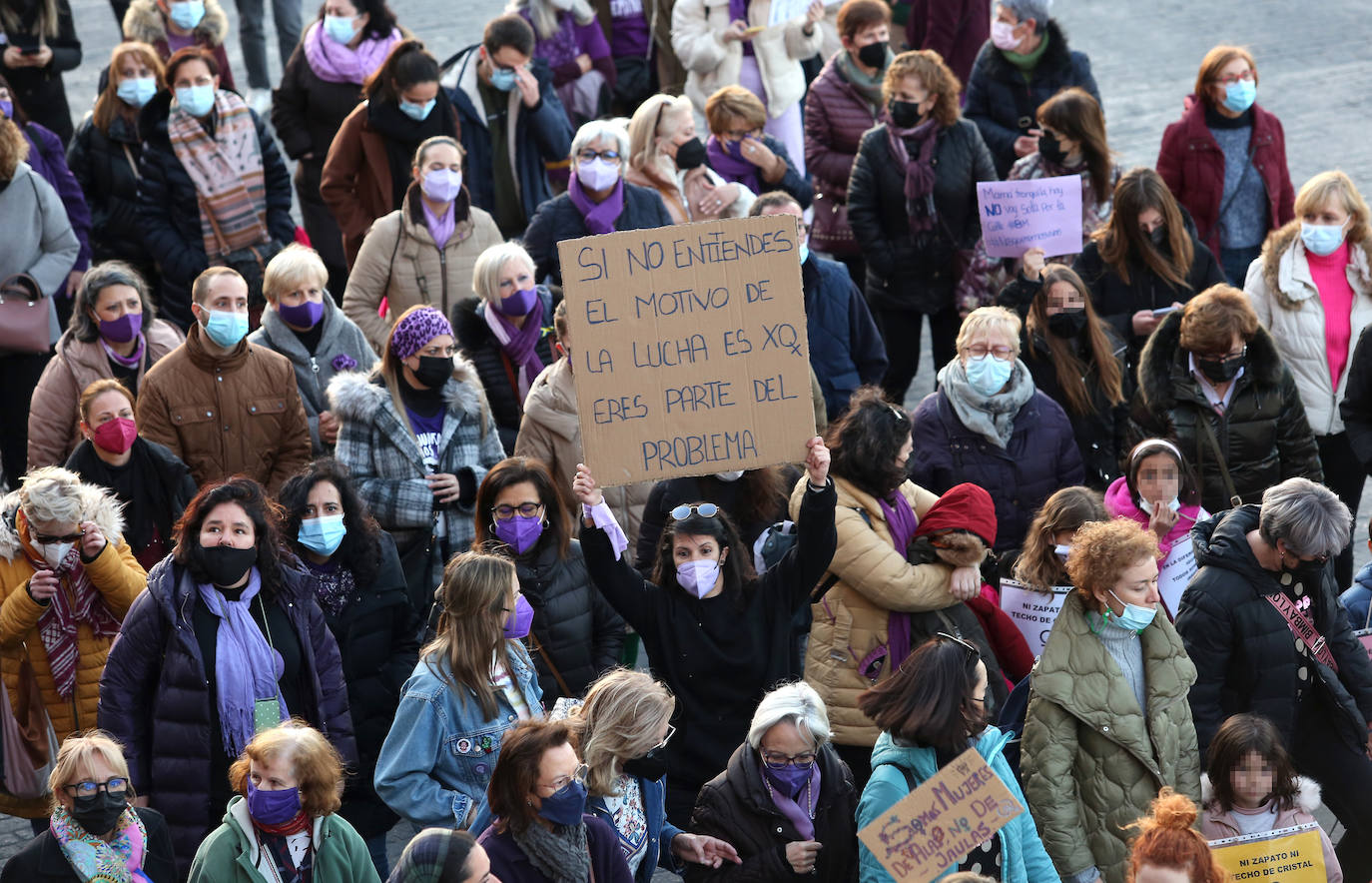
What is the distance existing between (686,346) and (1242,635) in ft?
7.48

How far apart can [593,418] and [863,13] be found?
5.63 metres

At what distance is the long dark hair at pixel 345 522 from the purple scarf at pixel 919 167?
13.4 feet

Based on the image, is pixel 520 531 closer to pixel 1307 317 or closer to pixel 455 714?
pixel 455 714

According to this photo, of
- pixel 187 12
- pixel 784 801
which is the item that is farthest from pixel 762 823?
pixel 187 12

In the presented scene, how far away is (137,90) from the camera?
10633mm

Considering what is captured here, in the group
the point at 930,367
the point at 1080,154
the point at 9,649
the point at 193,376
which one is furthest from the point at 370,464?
the point at 930,367

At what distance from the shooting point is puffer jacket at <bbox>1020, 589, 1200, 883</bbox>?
6.21 m

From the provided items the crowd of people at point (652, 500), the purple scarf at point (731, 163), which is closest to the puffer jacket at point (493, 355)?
the crowd of people at point (652, 500)

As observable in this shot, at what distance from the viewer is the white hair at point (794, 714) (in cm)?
575

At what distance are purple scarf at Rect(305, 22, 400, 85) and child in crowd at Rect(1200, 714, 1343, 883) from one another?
7187mm

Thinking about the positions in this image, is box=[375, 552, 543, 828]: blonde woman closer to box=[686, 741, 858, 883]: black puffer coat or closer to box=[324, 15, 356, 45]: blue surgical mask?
box=[686, 741, 858, 883]: black puffer coat

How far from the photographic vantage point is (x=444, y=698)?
6.09 m

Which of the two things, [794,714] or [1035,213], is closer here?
[794,714]

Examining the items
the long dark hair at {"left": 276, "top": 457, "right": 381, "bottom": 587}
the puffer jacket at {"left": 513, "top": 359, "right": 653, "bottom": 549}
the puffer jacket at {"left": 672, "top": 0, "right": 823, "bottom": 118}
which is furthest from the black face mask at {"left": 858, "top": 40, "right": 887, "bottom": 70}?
the long dark hair at {"left": 276, "top": 457, "right": 381, "bottom": 587}
